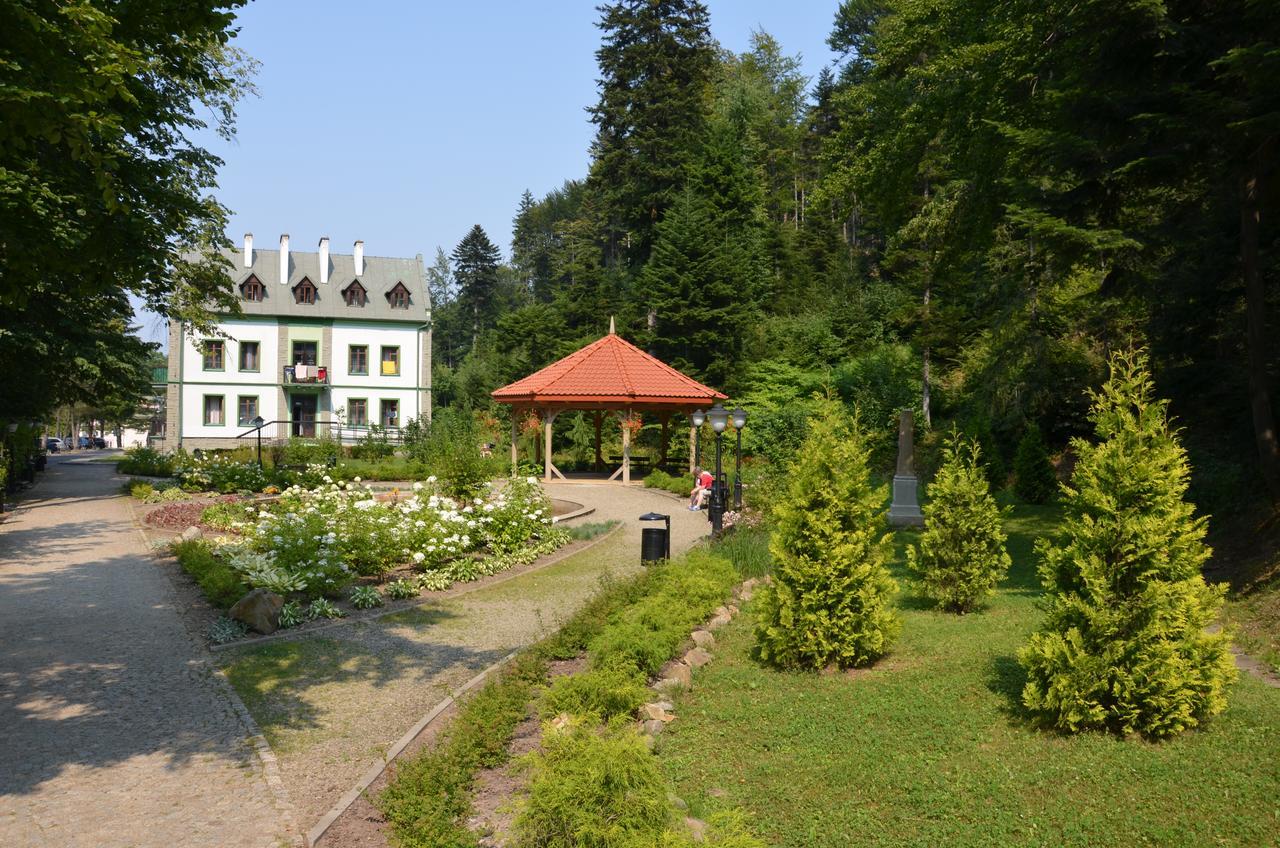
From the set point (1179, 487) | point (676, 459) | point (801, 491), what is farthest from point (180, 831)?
point (676, 459)

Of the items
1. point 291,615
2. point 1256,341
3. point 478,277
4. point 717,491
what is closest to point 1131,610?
point 1256,341

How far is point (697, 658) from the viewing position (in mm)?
8016

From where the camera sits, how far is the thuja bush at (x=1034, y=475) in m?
20.0

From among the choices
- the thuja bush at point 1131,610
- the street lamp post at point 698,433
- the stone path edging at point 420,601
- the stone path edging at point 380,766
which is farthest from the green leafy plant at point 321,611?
the street lamp post at point 698,433

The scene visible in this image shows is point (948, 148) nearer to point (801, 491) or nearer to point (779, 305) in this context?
point (801, 491)

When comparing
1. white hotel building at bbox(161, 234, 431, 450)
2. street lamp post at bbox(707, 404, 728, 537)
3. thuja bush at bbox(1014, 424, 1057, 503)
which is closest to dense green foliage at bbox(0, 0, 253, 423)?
street lamp post at bbox(707, 404, 728, 537)

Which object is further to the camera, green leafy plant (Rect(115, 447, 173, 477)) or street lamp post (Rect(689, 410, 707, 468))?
green leafy plant (Rect(115, 447, 173, 477))

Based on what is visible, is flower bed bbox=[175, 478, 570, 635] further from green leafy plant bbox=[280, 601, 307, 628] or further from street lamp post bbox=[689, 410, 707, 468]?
street lamp post bbox=[689, 410, 707, 468]

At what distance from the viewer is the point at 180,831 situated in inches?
196

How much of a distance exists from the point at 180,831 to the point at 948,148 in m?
17.1

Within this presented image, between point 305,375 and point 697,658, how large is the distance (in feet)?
125

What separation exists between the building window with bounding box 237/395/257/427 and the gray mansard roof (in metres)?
4.09

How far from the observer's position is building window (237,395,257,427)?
41.9 meters

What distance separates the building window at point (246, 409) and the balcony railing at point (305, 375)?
1.79 m
